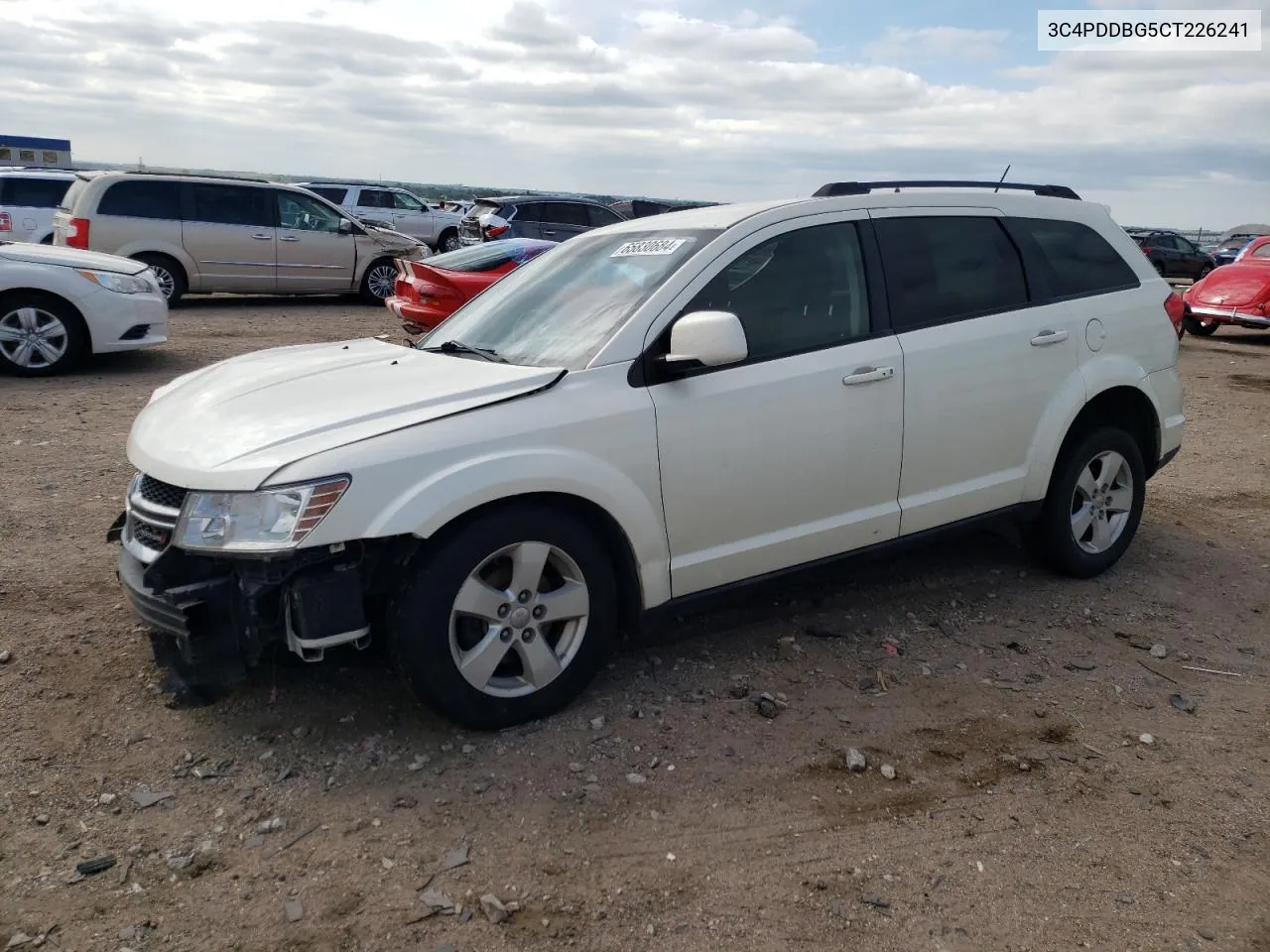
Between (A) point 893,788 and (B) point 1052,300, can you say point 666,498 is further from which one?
(B) point 1052,300

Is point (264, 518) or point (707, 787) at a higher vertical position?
point (264, 518)

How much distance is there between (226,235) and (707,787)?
44.3ft

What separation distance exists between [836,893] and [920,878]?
25cm

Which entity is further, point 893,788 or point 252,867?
point 893,788

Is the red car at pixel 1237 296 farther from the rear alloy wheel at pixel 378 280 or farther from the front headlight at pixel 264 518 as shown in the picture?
the front headlight at pixel 264 518

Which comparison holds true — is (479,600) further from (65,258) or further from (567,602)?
(65,258)

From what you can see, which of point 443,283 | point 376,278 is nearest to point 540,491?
point 443,283

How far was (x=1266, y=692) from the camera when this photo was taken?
4152 millimetres

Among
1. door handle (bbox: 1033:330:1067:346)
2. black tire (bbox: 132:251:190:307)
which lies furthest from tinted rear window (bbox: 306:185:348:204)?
door handle (bbox: 1033:330:1067:346)

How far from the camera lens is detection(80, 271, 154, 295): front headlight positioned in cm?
957

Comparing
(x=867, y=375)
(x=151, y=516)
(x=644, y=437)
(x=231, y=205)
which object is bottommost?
(x=151, y=516)

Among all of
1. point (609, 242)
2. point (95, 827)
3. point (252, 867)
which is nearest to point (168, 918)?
point (252, 867)

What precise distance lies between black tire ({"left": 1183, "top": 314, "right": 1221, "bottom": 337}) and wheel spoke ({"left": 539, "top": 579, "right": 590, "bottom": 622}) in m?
15.4

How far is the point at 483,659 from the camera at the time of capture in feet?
11.5
